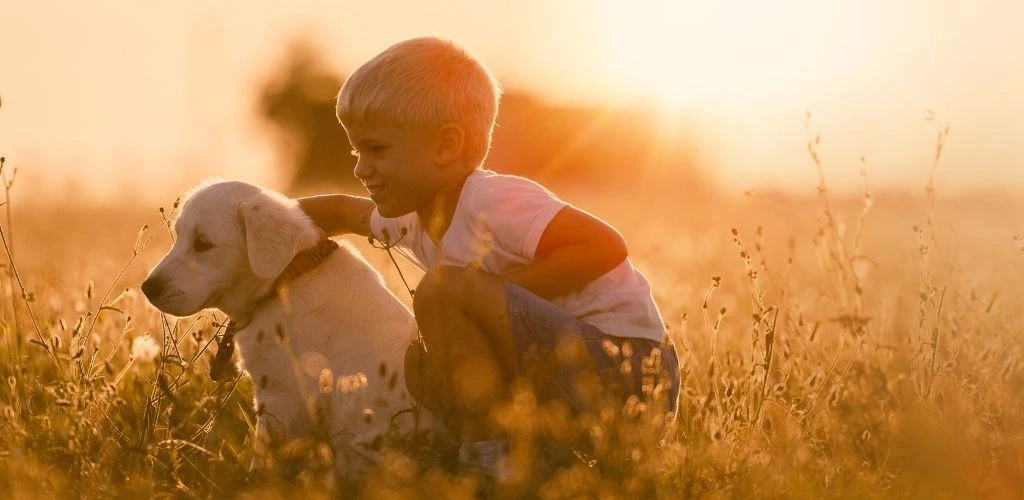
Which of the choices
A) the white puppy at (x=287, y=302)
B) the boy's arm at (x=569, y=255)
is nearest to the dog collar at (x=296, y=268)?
the white puppy at (x=287, y=302)

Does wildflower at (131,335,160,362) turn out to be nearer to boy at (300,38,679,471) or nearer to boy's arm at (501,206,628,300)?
boy at (300,38,679,471)

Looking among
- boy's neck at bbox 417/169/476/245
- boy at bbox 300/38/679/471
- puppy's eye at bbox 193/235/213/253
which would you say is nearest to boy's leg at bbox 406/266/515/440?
boy at bbox 300/38/679/471

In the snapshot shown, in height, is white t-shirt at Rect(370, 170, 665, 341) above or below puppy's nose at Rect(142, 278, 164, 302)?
above

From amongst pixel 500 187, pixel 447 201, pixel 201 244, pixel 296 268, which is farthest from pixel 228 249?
pixel 500 187

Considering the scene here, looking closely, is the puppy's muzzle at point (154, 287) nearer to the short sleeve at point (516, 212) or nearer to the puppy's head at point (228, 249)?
the puppy's head at point (228, 249)

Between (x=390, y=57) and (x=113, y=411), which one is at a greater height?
(x=390, y=57)

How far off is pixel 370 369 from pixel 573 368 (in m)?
0.77

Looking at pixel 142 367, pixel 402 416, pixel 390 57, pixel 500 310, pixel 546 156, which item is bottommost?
pixel 546 156

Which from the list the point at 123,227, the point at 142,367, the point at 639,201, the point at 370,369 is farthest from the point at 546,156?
the point at 370,369

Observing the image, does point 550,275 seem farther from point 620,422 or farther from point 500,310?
point 620,422

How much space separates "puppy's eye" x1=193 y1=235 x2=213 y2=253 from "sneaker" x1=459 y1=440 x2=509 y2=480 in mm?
1332

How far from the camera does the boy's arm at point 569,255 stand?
177 inches

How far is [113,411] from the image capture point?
4969mm

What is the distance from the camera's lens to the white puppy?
444cm
